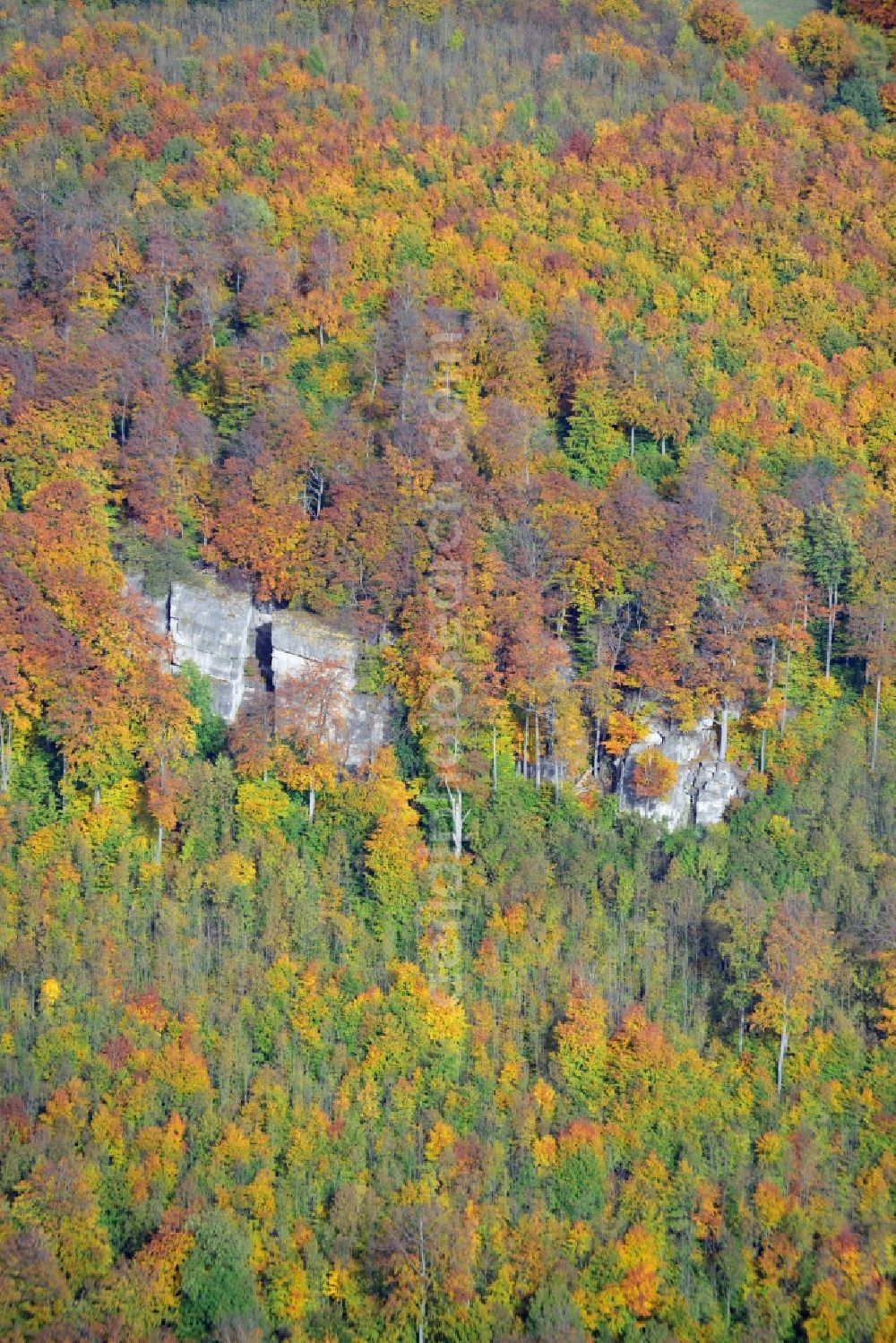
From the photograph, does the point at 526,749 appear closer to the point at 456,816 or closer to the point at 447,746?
the point at 447,746

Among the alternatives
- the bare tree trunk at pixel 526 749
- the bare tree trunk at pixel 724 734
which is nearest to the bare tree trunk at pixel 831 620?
the bare tree trunk at pixel 724 734

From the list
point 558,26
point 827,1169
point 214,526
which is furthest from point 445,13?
point 827,1169

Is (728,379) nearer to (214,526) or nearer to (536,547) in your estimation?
(536,547)

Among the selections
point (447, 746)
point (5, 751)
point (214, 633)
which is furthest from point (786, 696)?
point (5, 751)

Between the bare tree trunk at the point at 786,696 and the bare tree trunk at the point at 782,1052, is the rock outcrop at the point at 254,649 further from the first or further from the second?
the bare tree trunk at the point at 782,1052

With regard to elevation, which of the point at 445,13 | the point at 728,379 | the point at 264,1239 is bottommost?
the point at 264,1239

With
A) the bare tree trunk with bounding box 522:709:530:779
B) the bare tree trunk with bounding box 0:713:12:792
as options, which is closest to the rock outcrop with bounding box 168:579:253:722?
the bare tree trunk with bounding box 0:713:12:792
